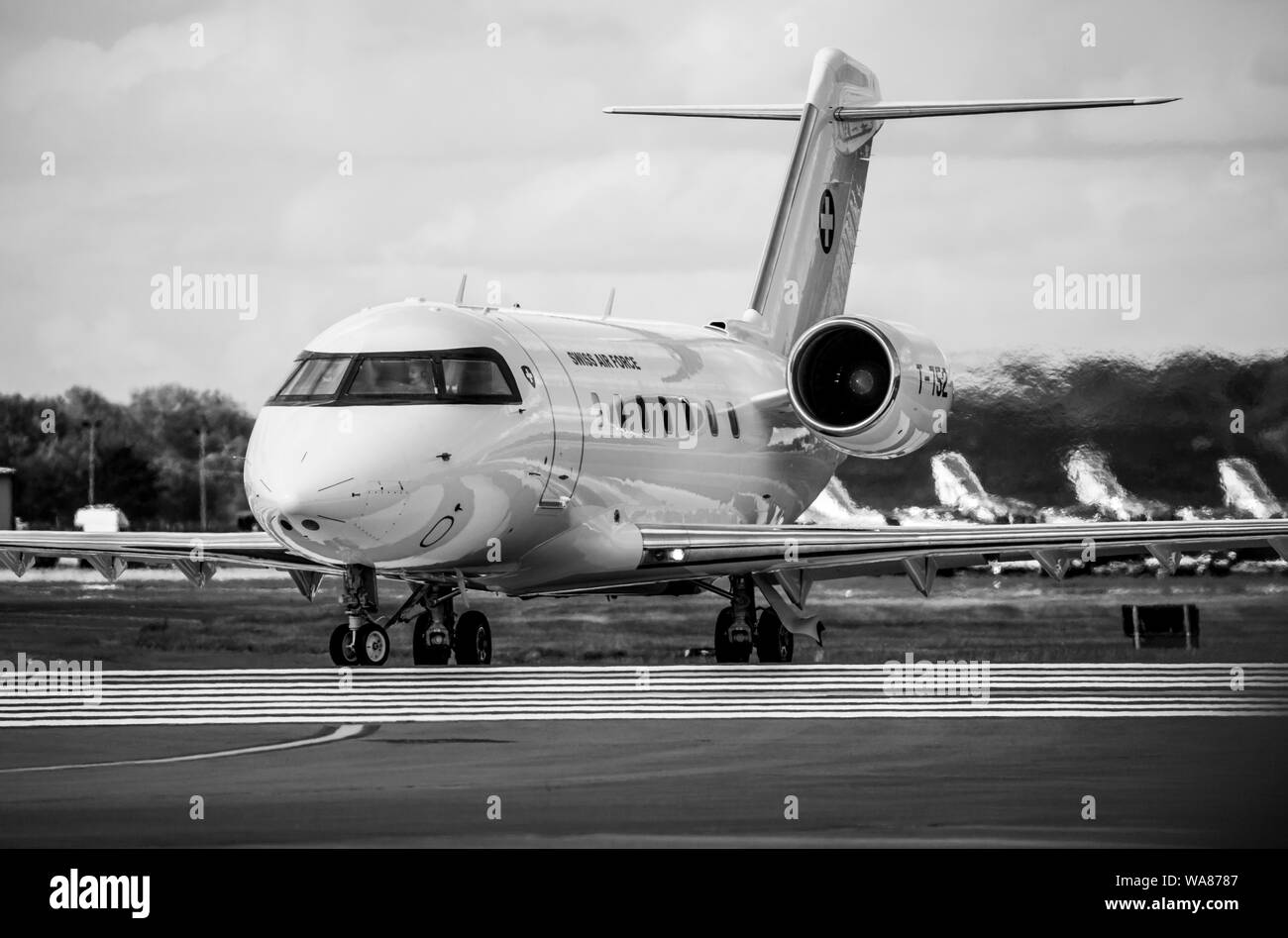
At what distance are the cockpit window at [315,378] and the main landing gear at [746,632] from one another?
6078 mm

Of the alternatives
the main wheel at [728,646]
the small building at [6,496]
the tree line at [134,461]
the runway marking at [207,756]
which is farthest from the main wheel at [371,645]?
the small building at [6,496]

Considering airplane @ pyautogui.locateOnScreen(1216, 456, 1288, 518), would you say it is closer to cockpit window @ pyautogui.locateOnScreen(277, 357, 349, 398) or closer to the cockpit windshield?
the cockpit windshield

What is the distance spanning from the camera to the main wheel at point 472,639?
23.3m

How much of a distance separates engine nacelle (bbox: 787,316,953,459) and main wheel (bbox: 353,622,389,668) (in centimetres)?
687

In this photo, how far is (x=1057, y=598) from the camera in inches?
1235

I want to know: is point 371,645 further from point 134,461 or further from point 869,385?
point 134,461

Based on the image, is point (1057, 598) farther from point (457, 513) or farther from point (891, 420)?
point (457, 513)

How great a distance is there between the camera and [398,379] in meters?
21.5

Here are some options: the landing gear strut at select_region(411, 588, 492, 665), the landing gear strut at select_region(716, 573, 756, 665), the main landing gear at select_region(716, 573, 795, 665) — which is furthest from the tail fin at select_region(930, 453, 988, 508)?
the landing gear strut at select_region(411, 588, 492, 665)

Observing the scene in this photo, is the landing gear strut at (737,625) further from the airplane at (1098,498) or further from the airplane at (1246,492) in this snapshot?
the airplane at (1246,492)

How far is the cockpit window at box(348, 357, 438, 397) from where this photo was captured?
2125 cm

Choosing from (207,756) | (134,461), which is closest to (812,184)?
(207,756)

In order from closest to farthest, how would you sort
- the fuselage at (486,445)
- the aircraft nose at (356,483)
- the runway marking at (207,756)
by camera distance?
the runway marking at (207,756) → the aircraft nose at (356,483) → the fuselage at (486,445)
